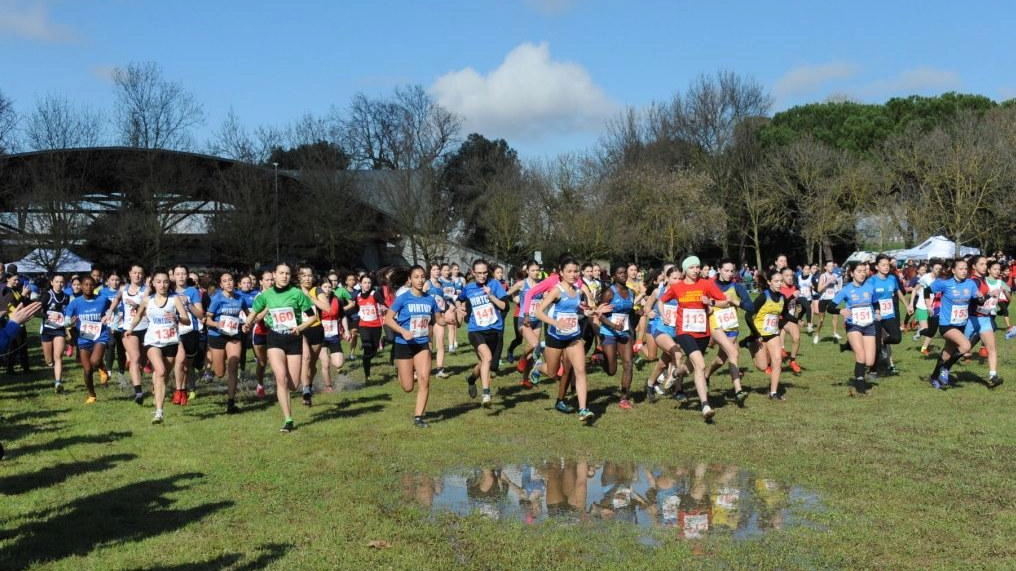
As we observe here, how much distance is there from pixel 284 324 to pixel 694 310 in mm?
5192

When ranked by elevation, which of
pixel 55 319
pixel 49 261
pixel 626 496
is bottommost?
pixel 626 496

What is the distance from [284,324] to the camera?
10.8 m

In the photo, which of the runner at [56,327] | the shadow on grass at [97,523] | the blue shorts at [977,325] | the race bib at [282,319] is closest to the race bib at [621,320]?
the race bib at [282,319]

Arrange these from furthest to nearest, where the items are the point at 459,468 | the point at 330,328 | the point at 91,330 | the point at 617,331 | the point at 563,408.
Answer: the point at 330,328 < the point at 91,330 < the point at 617,331 < the point at 563,408 < the point at 459,468

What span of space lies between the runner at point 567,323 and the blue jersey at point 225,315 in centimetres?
489

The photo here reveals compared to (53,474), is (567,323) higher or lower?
higher

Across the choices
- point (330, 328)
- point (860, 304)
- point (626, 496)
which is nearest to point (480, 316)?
point (330, 328)

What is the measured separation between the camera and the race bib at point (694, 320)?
442 inches

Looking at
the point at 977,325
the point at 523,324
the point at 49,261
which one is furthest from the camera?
the point at 49,261

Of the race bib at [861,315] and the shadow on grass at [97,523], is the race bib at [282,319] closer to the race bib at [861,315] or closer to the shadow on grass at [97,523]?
the shadow on grass at [97,523]

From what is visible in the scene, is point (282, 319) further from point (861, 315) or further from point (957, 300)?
point (957, 300)

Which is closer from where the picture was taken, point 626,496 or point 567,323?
point 626,496

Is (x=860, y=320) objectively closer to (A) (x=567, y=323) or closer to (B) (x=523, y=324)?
(A) (x=567, y=323)

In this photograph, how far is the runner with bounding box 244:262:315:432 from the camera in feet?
35.2
